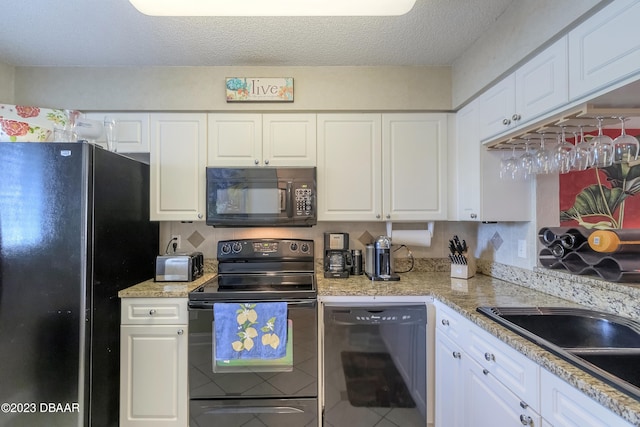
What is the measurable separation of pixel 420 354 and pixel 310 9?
6.17ft

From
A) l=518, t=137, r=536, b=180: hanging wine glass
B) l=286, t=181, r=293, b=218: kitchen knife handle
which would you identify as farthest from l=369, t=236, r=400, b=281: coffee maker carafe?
l=518, t=137, r=536, b=180: hanging wine glass

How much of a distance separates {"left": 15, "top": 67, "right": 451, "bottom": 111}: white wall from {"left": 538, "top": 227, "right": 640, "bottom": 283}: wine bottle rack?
3.63ft

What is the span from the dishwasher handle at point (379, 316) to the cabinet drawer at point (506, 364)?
367mm

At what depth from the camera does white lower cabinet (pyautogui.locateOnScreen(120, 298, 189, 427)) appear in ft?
5.61

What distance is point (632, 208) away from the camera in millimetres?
1689

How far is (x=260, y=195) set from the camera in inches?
80.2

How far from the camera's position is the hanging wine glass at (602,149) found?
3.74ft

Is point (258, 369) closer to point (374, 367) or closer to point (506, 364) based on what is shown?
point (374, 367)

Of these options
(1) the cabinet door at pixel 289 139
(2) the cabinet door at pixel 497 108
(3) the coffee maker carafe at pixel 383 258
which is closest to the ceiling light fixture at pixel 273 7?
(2) the cabinet door at pixel 497 108

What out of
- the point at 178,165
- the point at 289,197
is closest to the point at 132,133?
the point at 178,165

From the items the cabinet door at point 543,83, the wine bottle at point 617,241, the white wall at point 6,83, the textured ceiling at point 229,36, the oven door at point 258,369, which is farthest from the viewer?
the white wall at point 6,83

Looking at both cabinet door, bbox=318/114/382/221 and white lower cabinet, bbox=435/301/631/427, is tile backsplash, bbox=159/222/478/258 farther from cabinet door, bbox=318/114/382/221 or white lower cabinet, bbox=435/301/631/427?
white lower cabinet, bbox=435/301/631/427

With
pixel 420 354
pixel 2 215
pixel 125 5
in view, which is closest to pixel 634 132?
pixel 420 354

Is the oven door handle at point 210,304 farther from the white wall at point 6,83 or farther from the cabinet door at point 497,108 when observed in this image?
the white wall at point 6,83
